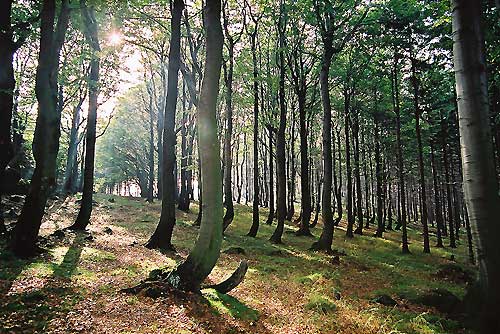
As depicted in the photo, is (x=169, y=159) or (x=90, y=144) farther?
(x=90, y=144)

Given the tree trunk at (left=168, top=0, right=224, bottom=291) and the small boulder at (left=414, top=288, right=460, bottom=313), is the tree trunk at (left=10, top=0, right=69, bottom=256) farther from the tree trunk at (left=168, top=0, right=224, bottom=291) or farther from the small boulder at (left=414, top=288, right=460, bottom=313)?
the small boulder at (left=414, top=288, right=460, bottom=313)

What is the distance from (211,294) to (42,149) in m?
6.27

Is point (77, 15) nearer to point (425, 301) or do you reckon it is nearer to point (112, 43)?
point (112, 43)

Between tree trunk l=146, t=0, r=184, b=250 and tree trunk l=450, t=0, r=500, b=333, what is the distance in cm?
1063

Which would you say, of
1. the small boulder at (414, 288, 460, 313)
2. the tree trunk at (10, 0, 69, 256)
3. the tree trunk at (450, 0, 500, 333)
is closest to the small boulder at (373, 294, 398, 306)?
the small boulder at (414, 288, 460, 313)

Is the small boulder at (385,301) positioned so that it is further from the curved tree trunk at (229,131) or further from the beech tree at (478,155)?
the curved tree trunk at (229,131)

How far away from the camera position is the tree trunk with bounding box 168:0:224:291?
7.50 m

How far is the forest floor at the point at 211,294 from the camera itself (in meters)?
6.09

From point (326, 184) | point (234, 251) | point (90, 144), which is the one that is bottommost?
point (234, 251)

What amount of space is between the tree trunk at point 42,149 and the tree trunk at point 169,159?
4.38m

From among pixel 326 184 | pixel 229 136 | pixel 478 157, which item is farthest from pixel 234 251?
pixel 478 157

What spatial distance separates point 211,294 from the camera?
25.6 ft

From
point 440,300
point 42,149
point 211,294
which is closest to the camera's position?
point 211,294

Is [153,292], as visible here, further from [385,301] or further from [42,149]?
[385,301]
